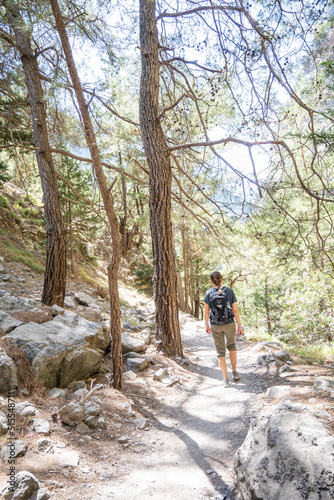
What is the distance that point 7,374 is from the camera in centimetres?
329

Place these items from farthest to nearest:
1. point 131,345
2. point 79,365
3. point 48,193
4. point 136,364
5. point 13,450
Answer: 1. point 48,193
2. point 131,345
3. point 136,364
4. point 79,365
5. point 13,450

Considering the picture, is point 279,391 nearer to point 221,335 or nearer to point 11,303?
point 221,335

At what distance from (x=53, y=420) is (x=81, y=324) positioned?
2134mm

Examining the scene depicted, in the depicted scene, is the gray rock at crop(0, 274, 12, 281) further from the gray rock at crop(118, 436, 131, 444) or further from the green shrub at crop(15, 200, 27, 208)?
the green shrub at crop(15, 200, 27, 208)

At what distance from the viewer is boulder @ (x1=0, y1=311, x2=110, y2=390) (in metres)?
3.67

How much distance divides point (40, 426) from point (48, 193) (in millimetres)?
5379

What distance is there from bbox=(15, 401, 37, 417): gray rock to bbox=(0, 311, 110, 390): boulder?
0.51m

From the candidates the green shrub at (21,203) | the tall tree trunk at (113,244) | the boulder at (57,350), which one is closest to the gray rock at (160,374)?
the tall tree trunk at (113,244)

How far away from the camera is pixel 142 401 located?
416cm

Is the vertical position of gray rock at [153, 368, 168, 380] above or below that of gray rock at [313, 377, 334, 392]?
below

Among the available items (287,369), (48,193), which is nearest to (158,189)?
(48,193)

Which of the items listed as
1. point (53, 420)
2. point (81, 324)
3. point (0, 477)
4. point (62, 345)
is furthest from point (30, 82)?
point (0, 477)

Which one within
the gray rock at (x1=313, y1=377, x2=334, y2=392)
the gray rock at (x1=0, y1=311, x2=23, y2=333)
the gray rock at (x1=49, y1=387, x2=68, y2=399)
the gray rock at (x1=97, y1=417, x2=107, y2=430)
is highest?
the gray rock at (x1=0, y1=311, x2=23, y2=333)

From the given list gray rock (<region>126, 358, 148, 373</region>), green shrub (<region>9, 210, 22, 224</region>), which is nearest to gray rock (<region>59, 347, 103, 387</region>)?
gray rock (<region>126, 358, 148, 373</region>)
